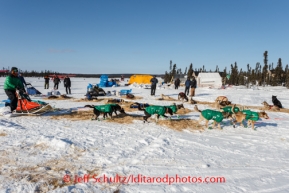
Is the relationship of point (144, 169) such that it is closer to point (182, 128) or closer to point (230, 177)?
point (230, 177)

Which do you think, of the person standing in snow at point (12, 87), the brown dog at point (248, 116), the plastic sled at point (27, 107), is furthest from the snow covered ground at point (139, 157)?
the person standing in snow at point (12, 87)

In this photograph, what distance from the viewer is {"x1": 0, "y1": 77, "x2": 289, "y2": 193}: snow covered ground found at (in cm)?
312

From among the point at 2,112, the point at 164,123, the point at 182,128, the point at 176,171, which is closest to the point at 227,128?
the point at 182,128

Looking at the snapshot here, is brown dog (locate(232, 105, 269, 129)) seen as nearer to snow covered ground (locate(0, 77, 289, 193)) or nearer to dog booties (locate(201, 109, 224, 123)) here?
snow covered ground (locate(0, 77, 289, 193))

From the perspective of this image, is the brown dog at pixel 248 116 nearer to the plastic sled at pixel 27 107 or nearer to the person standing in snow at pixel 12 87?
the plastic sled at pixel 27 107

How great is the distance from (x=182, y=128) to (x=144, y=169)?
10.1 feet

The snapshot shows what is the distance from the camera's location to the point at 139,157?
13.5ft

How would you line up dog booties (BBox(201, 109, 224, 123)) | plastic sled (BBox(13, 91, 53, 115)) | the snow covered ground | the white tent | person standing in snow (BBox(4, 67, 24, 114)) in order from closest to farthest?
the snow covered ground < dog booties (BBox(201, 109, 224, 123)) < person standing in snow (BBox(4, 67, 24, 114)) < plastic sled (BBox(13, 91, 53, 115)) < the white tent

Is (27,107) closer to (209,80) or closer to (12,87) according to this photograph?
(12,87)

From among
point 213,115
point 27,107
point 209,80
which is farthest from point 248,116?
point 209,80

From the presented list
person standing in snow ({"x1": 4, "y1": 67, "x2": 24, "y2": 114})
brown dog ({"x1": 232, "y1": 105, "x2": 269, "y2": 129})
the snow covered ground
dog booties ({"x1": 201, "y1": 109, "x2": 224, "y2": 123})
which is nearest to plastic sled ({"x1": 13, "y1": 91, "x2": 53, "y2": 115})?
person standing in snow ({"x1": 4, "y1": 67, "x2": 24, "y2": 114})

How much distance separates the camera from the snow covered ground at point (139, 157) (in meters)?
3.12

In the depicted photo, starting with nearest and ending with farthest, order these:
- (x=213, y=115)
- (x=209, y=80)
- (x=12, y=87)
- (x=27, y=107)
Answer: (x=213, y=115) → (x=12, y=87) → (x=27, y=107) → (x=209, y=80)

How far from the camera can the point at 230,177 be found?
11.4 feet
